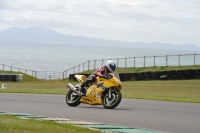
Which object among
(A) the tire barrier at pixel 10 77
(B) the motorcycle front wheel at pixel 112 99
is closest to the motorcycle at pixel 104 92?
(B) the motorcycle front wheel at pixel 112 99

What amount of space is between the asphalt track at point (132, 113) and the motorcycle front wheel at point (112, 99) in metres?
0.20

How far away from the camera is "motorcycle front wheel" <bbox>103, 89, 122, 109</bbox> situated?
14797 mm

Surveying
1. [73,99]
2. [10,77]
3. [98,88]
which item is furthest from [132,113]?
[10,77]

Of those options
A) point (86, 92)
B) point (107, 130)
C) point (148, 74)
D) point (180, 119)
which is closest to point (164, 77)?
point (148, 74)

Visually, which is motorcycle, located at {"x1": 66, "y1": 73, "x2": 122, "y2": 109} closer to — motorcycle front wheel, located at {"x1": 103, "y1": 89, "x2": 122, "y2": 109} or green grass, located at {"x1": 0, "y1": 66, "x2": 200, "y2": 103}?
motorcycle front wheel, located at {"x1": 103, "y1": 89, "x2": 122, "y2": 109}

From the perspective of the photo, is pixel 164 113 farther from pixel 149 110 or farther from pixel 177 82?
pixel 177 82

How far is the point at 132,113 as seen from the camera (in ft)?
46.0

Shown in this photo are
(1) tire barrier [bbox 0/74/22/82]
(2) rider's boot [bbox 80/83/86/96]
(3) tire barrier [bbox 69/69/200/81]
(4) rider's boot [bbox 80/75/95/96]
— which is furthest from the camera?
(1) tire barrier [bbox 0/74/22/82]

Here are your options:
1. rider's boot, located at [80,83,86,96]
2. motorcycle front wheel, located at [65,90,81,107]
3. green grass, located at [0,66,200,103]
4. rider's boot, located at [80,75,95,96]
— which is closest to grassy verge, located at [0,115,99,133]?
rider's boot, located at [80,75,95,96]

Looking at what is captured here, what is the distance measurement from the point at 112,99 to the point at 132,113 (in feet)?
3.91

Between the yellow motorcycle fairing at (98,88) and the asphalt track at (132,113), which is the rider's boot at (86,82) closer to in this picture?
the yellow motorcycle fairing at (98,88)

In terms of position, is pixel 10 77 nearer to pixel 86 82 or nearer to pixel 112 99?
pixel 86 82

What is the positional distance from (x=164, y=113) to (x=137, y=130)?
3551mm

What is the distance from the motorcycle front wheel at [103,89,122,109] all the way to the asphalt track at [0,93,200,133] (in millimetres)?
205
